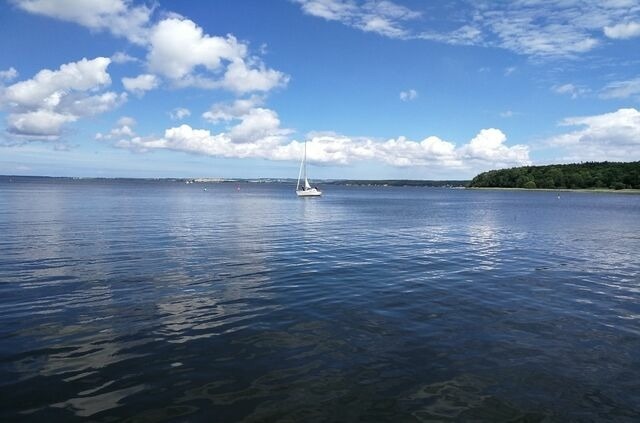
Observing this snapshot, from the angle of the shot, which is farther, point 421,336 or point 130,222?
point 130,222

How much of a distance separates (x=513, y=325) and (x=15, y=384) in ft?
49.5

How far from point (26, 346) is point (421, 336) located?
1191cm

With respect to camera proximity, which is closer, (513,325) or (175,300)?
(513,325)

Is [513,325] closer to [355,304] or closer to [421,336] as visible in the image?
[421,336]

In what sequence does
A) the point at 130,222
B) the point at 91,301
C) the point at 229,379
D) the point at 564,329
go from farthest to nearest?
the point at 130,222 < the point at 91,301 < the point at 564,329 < the point at 229,379

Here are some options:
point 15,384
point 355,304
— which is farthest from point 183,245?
point 15,384

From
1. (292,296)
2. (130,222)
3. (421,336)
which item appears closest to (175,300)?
(292,296)

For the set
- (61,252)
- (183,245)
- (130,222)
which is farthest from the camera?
(130,222)

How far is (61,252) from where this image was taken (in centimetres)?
3048

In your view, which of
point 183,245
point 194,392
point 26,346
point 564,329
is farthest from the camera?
point 183,245

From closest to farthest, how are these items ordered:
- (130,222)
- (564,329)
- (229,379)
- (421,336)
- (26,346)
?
(229,379) < (26,346) < (421,336) < (564,329) < (130,222)

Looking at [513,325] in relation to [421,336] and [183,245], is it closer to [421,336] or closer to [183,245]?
[421,336]

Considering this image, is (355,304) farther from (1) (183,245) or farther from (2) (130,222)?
(2) (130,222)

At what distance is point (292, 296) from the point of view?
1962 centimetres
